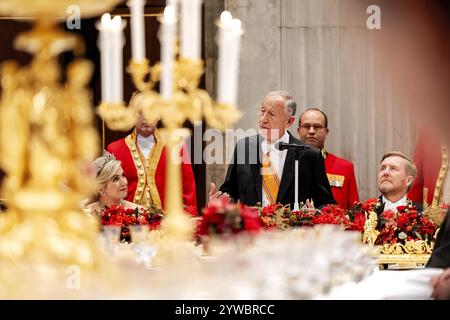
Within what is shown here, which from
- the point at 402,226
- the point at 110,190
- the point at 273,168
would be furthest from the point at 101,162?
the point at 402,226

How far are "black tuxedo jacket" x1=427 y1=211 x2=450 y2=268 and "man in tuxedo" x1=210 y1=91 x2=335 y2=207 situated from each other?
8.82 feet

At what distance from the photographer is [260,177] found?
8023 millimetres

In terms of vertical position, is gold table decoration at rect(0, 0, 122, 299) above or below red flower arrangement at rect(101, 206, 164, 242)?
above

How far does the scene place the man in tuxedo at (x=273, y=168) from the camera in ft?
26.0

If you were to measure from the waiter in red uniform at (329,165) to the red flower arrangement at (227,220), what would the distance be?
4.20 metres

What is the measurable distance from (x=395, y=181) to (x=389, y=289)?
9.62ft

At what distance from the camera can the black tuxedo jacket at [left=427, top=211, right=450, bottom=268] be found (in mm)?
4992

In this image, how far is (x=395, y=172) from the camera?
755cm

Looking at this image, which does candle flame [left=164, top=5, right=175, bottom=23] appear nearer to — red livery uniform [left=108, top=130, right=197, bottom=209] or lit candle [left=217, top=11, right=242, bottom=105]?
lit candle [left=217, top=11, right=242, bottom=105]

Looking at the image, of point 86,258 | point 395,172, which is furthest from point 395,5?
point 86,258

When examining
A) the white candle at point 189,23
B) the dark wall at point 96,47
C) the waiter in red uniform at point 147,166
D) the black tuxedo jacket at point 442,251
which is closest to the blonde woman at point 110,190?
the waiter in red uniform at point 147,166

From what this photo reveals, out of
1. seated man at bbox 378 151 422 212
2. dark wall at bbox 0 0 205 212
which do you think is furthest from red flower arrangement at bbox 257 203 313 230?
dark wall at bbox 0 0 205 212
